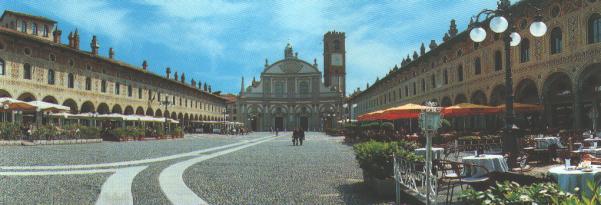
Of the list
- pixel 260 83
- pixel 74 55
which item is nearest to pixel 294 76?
pixel 260 83

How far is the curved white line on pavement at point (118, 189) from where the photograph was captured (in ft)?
23.6

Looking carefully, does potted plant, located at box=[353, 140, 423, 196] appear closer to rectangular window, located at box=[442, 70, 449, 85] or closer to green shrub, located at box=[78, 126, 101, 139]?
green shrub, located at box=[78, 126, 101, 139]

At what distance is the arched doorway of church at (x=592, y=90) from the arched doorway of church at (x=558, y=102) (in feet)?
3.82

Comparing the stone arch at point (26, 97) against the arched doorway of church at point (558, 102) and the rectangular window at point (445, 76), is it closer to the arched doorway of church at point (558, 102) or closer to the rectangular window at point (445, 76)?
the rectangular window at point (445, 76)

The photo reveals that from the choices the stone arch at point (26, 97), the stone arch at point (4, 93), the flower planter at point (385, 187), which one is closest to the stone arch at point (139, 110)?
the stone arch at point (26, 97)

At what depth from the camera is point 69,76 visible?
114 feet

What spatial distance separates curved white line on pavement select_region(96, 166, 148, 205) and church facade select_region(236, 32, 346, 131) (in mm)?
78209

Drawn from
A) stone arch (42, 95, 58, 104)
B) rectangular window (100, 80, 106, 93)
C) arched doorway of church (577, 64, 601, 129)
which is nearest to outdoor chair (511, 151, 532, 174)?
arched doorway of church (577, 64, 601, 129)

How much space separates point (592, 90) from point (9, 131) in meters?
27.2

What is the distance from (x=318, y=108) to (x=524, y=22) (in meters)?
66.6

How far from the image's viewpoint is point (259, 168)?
1244 centimetres

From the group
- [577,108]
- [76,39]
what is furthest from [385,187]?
[76,39]

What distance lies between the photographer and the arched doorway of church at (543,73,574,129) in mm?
21812

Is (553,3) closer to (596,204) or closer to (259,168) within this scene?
(259,168)
